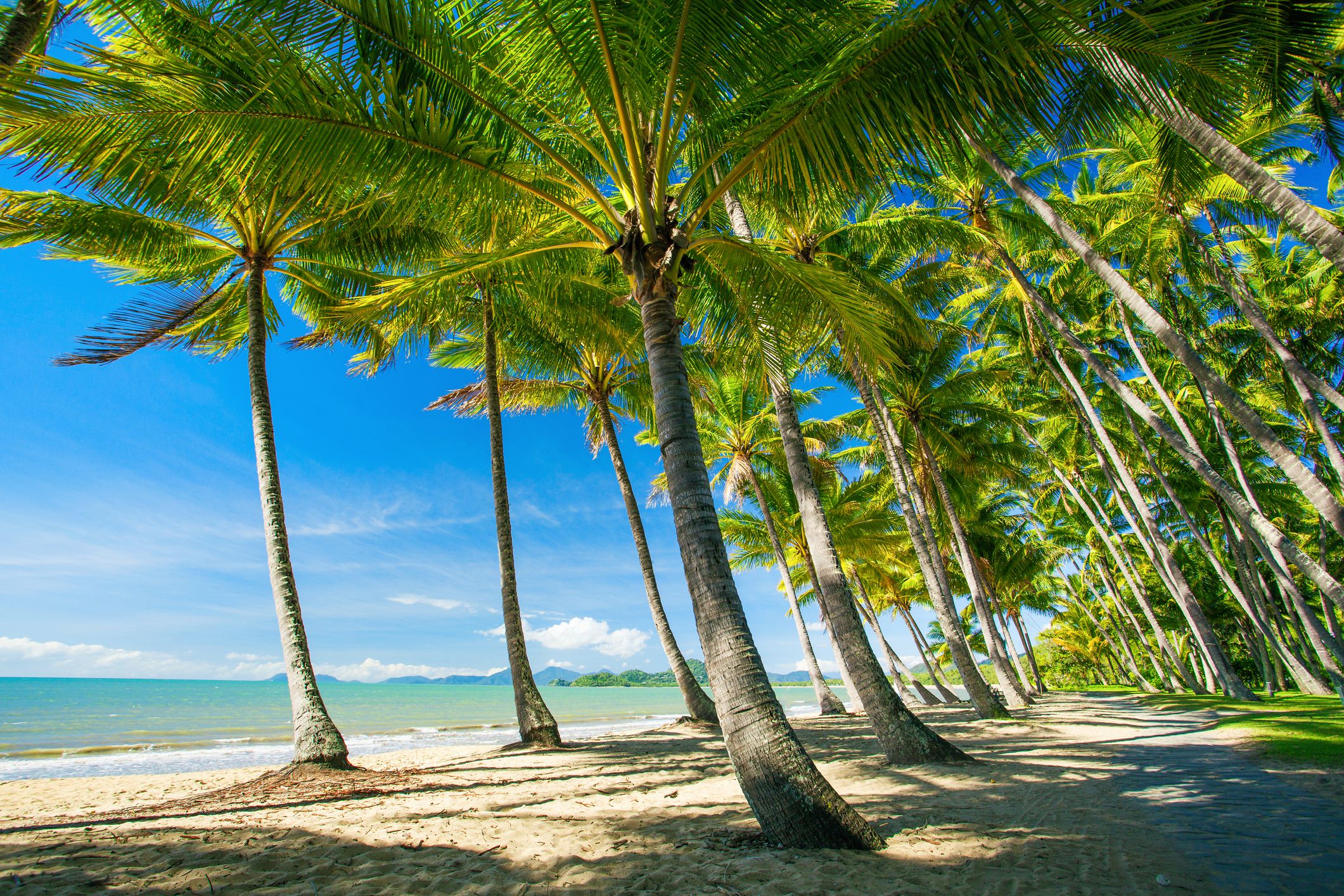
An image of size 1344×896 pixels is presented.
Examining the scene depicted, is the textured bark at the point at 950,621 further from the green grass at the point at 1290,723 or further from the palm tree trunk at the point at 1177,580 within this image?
the palm tree trunk at the point at 1177,580

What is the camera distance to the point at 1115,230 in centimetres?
1204

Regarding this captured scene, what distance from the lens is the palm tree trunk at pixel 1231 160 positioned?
4.56 meters

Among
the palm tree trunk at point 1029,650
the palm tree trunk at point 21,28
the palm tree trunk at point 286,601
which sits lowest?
the palm tree trunk at point 1029,650

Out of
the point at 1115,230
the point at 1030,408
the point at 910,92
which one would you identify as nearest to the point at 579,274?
the point at 910,92

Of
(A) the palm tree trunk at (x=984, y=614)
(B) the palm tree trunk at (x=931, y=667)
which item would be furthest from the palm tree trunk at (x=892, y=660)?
(A) the palm tree trunk at (x=984, y=614)

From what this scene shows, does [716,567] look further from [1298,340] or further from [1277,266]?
[1277,266]

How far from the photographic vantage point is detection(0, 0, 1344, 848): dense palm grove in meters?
3.95

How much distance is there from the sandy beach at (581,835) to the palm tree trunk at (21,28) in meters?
4.58

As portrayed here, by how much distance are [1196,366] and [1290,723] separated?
5215 mm

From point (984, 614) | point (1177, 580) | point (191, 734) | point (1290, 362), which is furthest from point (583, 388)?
point (191, 734)

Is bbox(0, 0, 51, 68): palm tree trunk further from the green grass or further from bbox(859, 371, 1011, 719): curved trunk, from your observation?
the green grass

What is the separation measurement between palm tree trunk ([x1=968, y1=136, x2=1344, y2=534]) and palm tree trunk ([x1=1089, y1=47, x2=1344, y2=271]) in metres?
1.15

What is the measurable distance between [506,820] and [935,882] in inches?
126

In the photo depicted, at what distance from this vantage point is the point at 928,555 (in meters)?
12.0
